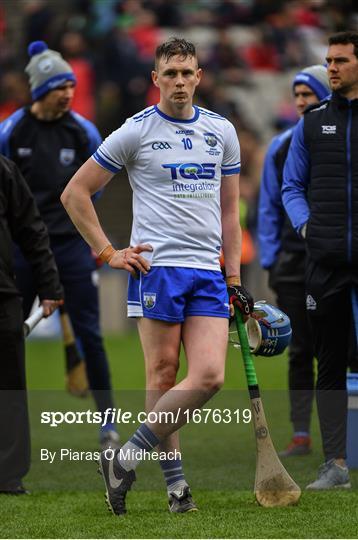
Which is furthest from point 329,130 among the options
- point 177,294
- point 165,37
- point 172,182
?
point 165,37

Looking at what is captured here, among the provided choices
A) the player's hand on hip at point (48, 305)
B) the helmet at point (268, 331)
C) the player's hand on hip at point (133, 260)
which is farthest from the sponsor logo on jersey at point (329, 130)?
the player's hand on hip at point (48, 305)

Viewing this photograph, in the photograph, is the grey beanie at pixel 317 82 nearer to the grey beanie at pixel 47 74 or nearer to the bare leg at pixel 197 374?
the grey beanie at pixel 47 74

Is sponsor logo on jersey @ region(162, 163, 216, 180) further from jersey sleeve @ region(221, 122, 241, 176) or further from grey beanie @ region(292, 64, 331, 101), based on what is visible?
grey beanie @ region(292, 64, 331, 101)

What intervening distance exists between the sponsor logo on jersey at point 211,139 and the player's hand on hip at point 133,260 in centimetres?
56

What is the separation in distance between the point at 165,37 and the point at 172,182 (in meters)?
14.6

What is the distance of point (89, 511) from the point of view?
6.15 m

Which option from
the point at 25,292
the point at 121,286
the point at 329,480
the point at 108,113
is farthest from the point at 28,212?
the point at 108,113

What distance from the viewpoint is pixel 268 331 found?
631cm

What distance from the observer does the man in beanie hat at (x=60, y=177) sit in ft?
26.8

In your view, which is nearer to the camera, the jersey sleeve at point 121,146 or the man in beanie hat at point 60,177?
the jersey sleeve at point 121,146

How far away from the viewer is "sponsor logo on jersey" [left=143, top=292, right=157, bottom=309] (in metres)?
5.94

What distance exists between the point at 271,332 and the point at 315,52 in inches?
537

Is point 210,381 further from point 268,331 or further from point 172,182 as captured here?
point 172,182

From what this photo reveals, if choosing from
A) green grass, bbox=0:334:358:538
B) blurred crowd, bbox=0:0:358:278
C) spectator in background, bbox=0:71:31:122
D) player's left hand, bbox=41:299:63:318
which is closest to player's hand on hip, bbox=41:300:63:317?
player's left hand, bbox=41:299:63:318
